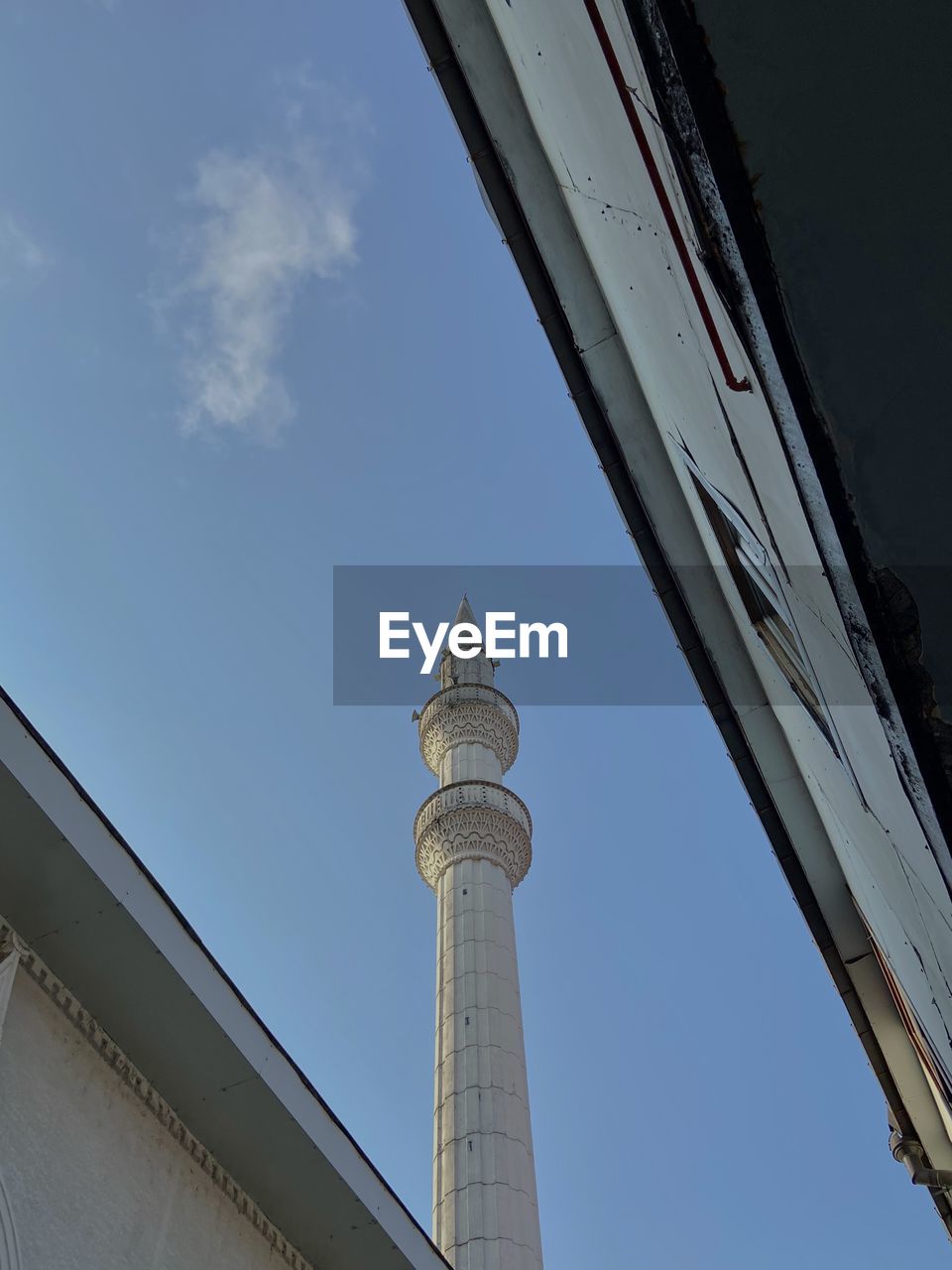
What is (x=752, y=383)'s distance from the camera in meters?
2.08

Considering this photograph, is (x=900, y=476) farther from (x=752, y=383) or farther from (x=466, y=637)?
(x=466, y=637)

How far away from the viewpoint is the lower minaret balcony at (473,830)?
2359cm

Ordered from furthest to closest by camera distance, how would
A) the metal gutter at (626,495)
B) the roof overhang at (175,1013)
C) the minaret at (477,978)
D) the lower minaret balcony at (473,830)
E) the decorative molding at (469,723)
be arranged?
the decorative molding at (469,723) → the lower minaret balcony at (473,830) → the minaret at (477,978) → the metal gutter at (626,495) → the roof overhang at (175,1013)

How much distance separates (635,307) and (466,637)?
26023 millimetres

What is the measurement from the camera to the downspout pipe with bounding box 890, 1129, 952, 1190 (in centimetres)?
802

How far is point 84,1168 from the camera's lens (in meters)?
5.89

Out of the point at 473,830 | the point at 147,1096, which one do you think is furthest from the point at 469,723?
the point at 147,1096

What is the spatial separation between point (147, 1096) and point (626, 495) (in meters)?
4.34

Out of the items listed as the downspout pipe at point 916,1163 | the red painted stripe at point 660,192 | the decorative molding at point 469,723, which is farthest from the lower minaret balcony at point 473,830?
the red painted stripe at point 660,192

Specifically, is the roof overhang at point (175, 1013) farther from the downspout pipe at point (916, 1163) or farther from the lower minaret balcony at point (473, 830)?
the lower minaret balcony at point (473, 830)

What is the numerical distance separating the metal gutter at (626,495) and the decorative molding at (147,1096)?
399 cm

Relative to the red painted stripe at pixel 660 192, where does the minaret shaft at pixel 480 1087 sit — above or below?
above

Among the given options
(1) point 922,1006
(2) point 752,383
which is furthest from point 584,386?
(2) point 752,383

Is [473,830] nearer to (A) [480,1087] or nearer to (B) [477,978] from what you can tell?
(B) [477,978]
